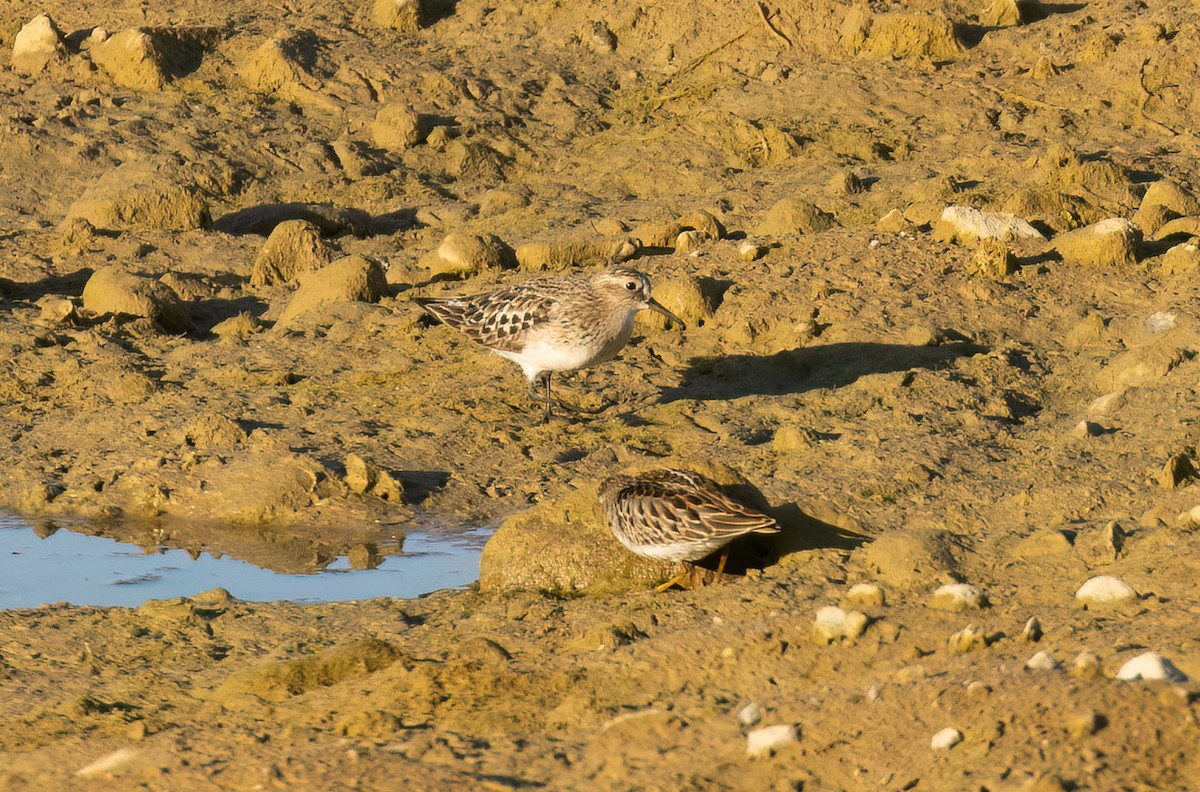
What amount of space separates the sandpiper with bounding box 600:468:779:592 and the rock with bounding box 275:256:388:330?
14.9 ft

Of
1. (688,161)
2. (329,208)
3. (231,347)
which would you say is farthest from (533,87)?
(231,347)

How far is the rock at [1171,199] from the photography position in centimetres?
1120

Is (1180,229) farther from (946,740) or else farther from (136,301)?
(946,740)

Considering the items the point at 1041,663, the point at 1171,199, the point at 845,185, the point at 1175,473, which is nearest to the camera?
the point at 1041,663

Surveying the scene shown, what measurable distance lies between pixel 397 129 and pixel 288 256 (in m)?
2.92

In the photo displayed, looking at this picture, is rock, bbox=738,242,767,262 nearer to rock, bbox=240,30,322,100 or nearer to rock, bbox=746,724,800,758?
rock, bbox=240,30,322,100

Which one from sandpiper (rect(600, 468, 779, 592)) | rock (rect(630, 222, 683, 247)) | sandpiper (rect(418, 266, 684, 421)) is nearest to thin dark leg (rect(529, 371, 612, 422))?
sandpiper (rect(418, 266, 684, 421))

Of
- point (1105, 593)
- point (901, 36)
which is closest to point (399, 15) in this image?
point (901, 36)

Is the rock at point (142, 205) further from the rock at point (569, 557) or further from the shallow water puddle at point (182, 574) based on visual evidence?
the rock at point (569, 557)

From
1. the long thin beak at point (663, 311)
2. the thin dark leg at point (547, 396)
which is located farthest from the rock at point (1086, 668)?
the thin dark leg at point (547, 396)

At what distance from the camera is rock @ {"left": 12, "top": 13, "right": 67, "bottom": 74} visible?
14594 mm

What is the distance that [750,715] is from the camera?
195 inches

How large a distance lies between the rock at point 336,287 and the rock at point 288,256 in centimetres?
68

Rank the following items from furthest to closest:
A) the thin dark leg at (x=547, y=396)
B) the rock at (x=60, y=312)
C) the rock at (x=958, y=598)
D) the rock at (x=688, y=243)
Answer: the rock at (x=688, y=243) → the rock at (x=60, y=312) → the thin dark leg at (x=547, y=396) → the rock at (x=958, y=598)
